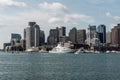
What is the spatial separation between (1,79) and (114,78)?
2344cm

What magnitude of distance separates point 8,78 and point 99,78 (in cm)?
1912

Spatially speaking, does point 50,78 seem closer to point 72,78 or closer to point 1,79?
point 72,78

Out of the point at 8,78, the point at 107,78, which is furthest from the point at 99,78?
the point at 8,78

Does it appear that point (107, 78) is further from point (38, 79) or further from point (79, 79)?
point (38, 79)

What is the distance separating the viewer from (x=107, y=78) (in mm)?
80000

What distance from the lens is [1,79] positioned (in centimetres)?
7800

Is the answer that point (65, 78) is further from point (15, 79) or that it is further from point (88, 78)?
point (15, 79)

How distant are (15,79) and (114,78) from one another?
20.6 m

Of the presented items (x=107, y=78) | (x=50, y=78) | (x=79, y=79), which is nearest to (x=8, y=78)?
(x=50, y=78)

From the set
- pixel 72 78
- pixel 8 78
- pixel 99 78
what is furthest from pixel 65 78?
pixel 8 78

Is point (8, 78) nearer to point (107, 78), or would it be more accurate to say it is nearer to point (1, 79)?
point (1, 79)

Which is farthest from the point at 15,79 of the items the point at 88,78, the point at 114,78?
the point at 114,78

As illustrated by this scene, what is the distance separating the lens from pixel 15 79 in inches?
3086

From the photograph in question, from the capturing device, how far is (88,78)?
7988cm
